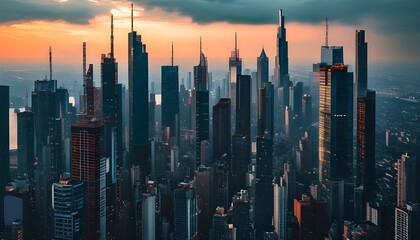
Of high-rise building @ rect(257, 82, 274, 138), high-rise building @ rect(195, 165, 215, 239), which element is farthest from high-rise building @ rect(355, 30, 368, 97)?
high-rise building @ rect(195, 165, 215, 239)

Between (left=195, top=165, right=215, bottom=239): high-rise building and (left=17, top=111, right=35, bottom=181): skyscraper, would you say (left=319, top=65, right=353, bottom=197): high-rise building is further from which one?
(left=17, top=111, right=35, bottom=181): skyscraper

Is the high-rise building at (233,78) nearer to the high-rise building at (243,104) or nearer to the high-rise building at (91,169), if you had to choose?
the high-rise building at (243,104)

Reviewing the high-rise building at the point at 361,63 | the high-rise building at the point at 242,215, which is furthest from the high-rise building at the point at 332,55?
the high-rise building at the point at 242,215

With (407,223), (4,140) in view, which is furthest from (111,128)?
(407,223)

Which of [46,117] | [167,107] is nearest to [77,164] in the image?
[46,117]

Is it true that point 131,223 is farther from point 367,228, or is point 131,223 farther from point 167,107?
point 167,107

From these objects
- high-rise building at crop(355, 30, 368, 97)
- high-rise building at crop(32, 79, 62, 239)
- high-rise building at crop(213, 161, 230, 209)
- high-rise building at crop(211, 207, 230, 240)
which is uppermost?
high-rise building at crop(355, 30, 368, 97)
